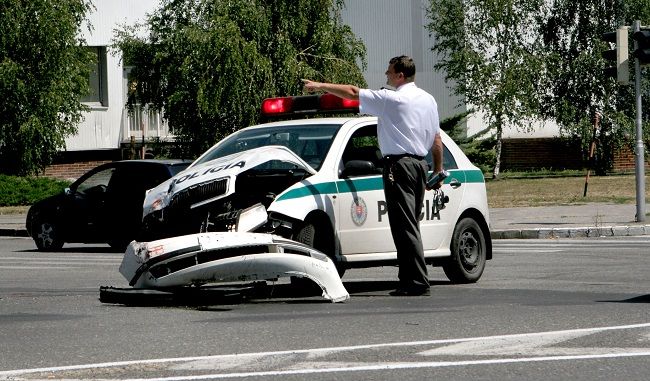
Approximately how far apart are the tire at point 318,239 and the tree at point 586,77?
134 ft

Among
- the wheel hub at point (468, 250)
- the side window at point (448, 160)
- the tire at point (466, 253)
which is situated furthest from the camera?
the side window at point (448, 160)

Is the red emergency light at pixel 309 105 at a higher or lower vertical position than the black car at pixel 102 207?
higher

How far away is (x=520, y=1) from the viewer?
54219mm

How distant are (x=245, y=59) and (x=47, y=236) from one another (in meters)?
12.7

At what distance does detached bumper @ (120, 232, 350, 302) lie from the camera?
10.8 m

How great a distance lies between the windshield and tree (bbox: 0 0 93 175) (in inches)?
1015

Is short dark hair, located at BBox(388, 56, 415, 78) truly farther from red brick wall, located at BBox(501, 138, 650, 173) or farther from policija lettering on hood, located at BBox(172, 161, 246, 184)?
red brick wall, located at BBox(501, 138, 650, 173)

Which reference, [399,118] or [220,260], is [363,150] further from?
[220,260]

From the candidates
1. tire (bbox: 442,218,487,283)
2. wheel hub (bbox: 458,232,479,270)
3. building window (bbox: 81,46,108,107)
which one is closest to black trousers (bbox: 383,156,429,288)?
tire (bbox: 442,218,487,283)

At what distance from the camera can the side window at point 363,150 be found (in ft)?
41.7

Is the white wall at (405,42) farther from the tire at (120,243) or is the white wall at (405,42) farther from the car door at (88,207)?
the tire at (120,243)

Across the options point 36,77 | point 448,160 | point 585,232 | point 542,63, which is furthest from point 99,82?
point 448,160

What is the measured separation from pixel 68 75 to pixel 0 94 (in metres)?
2.03

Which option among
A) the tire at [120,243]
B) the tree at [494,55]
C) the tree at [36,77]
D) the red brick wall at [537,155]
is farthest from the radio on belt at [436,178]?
the red brick wall at [537,155]
